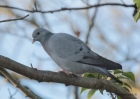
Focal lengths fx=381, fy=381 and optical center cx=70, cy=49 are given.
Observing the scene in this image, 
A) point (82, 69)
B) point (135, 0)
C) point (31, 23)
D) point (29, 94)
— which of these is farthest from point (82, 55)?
point (31, 23)

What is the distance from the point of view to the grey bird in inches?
119

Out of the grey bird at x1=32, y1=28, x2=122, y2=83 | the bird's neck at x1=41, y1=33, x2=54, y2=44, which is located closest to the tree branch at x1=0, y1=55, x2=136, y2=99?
the grey bird at x1=32, y1=28, x2=122, y2=83

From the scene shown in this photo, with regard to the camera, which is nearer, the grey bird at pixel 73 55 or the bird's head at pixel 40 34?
the grey bird at pixel 73 55

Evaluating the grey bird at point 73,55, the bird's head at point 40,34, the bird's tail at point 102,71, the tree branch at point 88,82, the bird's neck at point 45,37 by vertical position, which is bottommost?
the tree branch at point 88,82

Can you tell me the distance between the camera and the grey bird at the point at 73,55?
9.89ft

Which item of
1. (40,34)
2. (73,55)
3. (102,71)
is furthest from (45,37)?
(102,71)

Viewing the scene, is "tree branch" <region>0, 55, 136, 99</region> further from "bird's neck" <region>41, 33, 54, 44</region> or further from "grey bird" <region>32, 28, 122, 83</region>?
"bird's neck" <region>41, 33, 54, 44</region>

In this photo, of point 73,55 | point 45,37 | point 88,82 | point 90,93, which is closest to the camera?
point 88,82

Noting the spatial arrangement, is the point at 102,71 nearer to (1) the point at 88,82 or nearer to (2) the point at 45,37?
(1) the point at 88,82

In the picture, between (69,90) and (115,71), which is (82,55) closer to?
(115,71)

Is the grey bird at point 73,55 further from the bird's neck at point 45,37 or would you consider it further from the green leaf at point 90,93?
the green leaf at point 90,93

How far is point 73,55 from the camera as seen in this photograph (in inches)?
128

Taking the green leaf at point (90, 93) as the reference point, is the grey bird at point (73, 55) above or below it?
above

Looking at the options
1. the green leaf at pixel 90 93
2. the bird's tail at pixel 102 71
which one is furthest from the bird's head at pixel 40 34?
the green leaf at pixel 90 93
